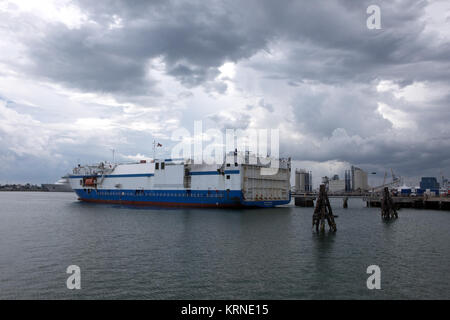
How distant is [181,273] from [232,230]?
17.4 meters

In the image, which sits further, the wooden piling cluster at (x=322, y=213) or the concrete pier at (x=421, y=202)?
the concrete pier at (x=421, y=202)

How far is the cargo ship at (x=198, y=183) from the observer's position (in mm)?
67438

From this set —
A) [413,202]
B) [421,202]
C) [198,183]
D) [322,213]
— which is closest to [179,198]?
[198,183]

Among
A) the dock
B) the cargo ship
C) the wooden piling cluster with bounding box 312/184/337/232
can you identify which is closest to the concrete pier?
the dock

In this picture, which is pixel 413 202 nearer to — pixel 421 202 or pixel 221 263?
pixel 421 202

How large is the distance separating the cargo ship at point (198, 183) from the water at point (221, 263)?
30983 mm

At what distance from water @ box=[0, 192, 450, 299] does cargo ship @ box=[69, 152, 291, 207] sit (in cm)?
3098

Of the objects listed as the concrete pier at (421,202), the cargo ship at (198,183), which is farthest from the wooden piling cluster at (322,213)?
the concrete pier at (421,202)

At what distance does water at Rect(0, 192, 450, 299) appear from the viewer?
1680 centimetres

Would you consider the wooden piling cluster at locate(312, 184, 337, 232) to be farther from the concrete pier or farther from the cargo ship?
the concrete pier

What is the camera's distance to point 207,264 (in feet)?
71.1

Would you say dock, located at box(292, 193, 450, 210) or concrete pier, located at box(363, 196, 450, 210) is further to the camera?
dock, located at box(292, 193, 450, 210)

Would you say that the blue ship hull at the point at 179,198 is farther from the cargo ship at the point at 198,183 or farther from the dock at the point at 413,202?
the dock at the point at 413,202
